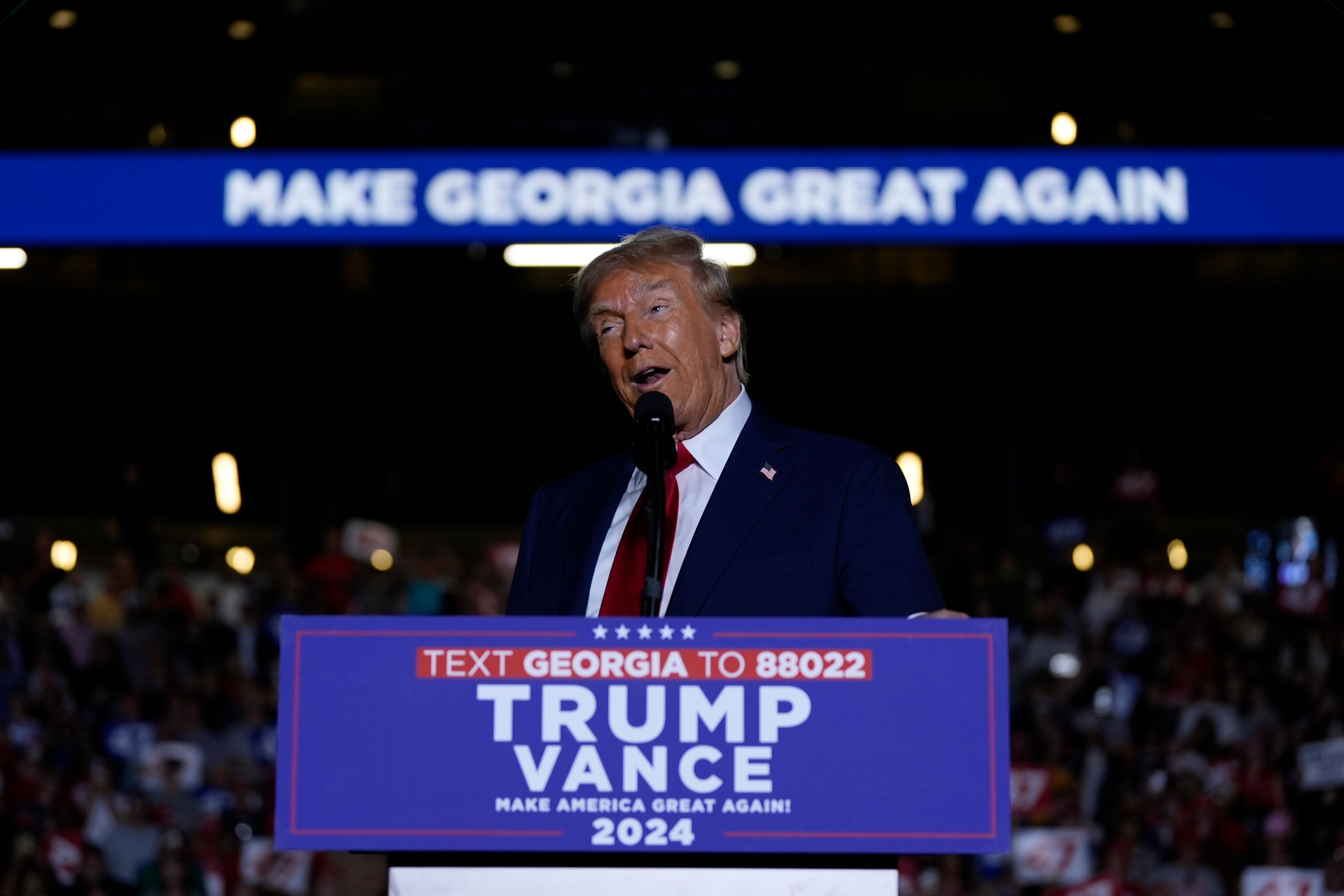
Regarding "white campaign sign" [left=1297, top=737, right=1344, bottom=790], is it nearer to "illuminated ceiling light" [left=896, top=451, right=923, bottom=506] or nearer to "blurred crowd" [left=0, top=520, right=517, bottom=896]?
"blurred crowd" [left=0, top=520, right=517, bottom=896]

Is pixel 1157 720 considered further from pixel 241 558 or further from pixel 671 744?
pixel 241 558

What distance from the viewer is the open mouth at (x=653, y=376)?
7.09 feet

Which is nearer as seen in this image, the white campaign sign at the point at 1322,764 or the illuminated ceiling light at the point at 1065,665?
the white campaign sign at the point at 1322,764

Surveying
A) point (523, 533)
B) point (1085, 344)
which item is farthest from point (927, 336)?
point (523, 533)

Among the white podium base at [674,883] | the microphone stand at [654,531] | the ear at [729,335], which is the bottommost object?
the white podium base at [674,883]

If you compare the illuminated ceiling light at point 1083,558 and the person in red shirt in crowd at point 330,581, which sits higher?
the illuminated ceiling light at point 1083,558

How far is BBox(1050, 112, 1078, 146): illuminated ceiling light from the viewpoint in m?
8.46

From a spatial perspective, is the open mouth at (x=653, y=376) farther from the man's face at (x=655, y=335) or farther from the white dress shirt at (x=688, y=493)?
the white dress shirt at (x=688, y=493)

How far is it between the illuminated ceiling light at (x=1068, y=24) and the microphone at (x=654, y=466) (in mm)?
10457

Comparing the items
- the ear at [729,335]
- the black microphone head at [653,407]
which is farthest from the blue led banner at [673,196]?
the black microphone head at [653,407]

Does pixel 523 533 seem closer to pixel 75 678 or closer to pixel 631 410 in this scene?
pixel 631 410

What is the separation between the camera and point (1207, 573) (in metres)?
10.8

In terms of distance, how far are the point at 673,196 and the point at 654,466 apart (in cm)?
604

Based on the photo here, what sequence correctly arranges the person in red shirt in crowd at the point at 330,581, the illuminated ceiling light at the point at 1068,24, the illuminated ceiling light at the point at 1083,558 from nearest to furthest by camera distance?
the person in red shirt in crowd at the point at 330,581
the illuminated ceiling light at the point at 1068,24
the illuminated ceiling light at the point at 1083,558
